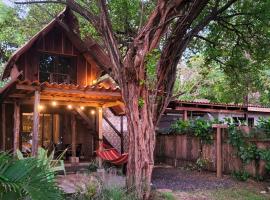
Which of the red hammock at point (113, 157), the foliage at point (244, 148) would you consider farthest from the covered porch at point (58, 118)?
the foliage at point (244, 148)

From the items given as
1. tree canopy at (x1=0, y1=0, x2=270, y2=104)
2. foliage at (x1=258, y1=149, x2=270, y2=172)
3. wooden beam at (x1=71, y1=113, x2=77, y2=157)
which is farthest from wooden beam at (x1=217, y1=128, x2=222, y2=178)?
wooden beam at (x1=71, y1=113, x2=77, y2=157)

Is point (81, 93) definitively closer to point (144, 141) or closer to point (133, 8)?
point (133, 8)

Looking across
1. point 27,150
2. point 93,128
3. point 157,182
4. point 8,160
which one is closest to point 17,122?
point 27,150

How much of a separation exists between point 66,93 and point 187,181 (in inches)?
179

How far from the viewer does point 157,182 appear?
33.8 ft

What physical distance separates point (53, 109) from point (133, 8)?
6.70 m

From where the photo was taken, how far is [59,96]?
41.2ft

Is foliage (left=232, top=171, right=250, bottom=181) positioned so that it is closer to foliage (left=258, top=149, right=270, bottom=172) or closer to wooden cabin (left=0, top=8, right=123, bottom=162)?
foliage (left=258, top=149, right=270, bottom=172)

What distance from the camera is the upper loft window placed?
14.4 meters

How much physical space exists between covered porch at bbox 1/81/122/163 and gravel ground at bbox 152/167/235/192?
10.3 feet

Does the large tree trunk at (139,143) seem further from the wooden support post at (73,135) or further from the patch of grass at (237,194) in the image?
the wooden support post at (73,135)

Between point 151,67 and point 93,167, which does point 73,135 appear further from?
point 151,67

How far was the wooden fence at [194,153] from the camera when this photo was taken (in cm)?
1094

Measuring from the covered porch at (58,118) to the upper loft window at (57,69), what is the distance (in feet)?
3.40
